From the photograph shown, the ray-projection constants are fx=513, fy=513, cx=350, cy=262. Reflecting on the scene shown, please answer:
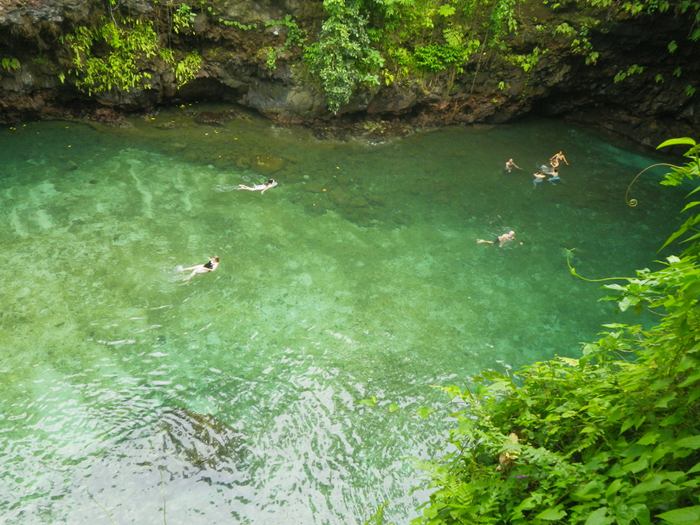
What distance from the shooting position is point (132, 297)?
686cm

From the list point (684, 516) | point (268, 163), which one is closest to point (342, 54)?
point (268, 163)

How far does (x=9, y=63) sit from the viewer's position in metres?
9.32

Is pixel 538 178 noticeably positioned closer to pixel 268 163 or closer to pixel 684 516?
pixel 268 163

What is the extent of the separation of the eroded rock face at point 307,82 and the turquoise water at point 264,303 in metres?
0.69

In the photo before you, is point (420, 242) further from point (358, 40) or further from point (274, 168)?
point (358, 40)

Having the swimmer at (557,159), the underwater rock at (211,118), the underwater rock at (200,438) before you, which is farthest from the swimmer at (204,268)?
the swimmer at (557,159)

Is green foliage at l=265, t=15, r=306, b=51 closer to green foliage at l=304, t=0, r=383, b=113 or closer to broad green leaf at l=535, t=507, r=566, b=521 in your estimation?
green foliage at l=304, t=0, r=383, b=113

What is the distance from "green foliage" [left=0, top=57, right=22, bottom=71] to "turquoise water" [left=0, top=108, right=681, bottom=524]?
3.64 ft

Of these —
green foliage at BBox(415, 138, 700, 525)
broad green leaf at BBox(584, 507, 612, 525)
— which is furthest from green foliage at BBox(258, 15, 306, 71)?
broad green leaf at BBox(584, 507, 612, 525)

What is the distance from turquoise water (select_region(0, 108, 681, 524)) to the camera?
5090 mm

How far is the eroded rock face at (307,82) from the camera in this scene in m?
9.62

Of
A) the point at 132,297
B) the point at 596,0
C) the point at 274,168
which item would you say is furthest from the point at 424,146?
the point at 132,297

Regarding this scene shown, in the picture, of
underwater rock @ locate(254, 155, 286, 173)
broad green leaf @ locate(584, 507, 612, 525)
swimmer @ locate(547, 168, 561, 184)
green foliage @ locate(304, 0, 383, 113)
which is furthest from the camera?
swimmer @ locate(547, 168, 561, 184)

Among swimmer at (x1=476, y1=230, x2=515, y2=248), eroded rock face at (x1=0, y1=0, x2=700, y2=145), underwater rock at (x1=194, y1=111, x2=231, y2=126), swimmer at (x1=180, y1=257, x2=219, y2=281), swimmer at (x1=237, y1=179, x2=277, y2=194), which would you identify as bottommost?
swimmer at (x1=476, y1=230, x2=515, y2=248)
